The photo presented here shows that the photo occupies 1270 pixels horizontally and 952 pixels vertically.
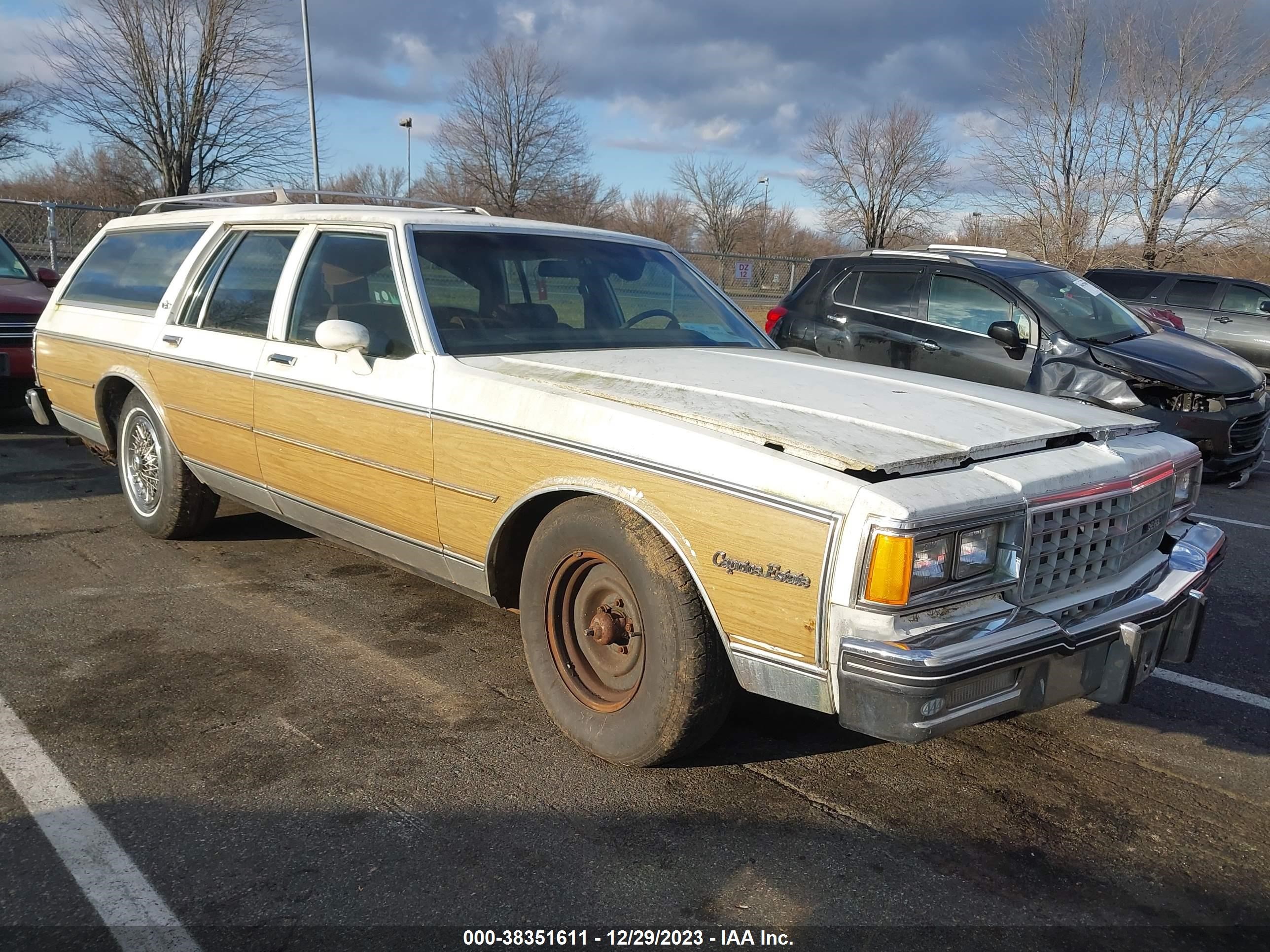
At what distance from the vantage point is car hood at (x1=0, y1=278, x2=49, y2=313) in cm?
797

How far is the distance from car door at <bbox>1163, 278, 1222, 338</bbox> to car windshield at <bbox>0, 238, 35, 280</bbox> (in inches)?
565

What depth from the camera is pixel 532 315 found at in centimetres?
406

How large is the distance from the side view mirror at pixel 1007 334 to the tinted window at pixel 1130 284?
8.93m

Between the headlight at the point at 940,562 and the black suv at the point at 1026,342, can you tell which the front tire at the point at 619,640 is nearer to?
the headlight at the point at 940,562

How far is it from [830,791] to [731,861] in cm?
52

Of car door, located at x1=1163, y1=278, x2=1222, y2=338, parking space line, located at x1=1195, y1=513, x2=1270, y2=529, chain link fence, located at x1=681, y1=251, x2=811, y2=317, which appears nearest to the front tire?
parking space line, located at x1=1195, y1=513, x2=1270, y2=529

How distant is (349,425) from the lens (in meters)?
3.92

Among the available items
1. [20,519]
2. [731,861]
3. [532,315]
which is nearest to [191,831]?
[731,861]

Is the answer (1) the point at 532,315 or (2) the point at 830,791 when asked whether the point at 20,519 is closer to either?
(1) the point at 532,315

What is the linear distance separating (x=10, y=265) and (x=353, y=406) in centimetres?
697

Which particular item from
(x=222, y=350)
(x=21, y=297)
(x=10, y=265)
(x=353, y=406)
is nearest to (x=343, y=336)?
(x=353, y=406)

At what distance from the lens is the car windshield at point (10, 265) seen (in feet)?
29.1

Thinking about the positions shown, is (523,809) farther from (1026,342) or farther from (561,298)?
(1026,342)

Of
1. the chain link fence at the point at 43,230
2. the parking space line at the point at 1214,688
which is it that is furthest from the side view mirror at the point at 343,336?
the chain link fence at the point at 43,230
